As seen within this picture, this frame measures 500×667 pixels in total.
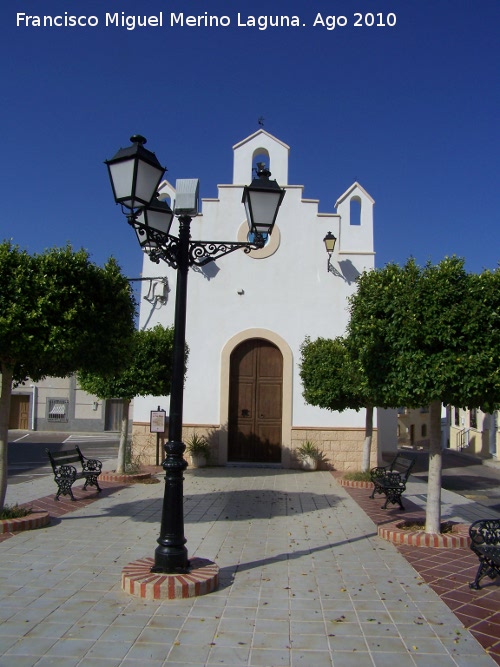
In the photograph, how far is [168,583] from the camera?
5.57 meters

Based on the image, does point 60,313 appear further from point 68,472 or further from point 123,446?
point 123,446

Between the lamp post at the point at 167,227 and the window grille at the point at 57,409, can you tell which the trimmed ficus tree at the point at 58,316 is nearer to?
the lamp post at the point at 167,227

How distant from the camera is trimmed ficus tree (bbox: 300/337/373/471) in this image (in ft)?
44.5

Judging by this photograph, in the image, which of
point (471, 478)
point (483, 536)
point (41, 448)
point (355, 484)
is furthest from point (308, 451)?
point (41, 448)

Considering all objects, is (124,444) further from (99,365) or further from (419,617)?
(419,617)

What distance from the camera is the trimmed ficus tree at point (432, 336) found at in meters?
7.07

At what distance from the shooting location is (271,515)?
9828mm

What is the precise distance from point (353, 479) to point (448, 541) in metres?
5.87

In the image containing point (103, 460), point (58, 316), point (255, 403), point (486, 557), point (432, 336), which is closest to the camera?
point (486, 557)

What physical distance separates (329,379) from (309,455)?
3125 mm

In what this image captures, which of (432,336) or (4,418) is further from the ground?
(432,336)

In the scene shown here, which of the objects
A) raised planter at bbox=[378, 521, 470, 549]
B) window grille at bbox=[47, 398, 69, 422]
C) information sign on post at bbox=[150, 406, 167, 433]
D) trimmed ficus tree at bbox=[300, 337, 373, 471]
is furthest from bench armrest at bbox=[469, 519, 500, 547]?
window grille at bbox=[47, 398, 69, 422]

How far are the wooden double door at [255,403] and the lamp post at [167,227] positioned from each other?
1043cm

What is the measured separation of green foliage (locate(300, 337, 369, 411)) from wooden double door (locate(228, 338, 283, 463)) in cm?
236
